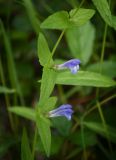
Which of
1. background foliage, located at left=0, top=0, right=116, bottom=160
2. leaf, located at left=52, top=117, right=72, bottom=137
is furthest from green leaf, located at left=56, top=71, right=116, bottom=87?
leaf, located at left=52, top=117, right=72, bottom=137

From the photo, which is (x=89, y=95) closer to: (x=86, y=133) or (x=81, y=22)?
(x=86, y=133)

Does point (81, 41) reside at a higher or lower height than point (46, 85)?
lower

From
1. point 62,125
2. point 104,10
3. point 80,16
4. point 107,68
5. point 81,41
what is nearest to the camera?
point 104,10

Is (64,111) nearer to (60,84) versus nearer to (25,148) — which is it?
(25,148)

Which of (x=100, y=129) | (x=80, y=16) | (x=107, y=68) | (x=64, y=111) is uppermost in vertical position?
(x=80, y=16)

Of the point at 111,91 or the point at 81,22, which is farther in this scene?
the point at 111,91

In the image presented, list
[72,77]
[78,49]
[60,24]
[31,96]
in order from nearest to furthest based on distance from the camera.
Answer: [60,24]
[72,77]
[78,49]
[31,96]

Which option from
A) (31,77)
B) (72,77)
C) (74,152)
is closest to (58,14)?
(72,77)

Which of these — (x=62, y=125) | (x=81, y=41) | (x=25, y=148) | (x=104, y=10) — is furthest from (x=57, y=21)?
(x=81, y=41)
